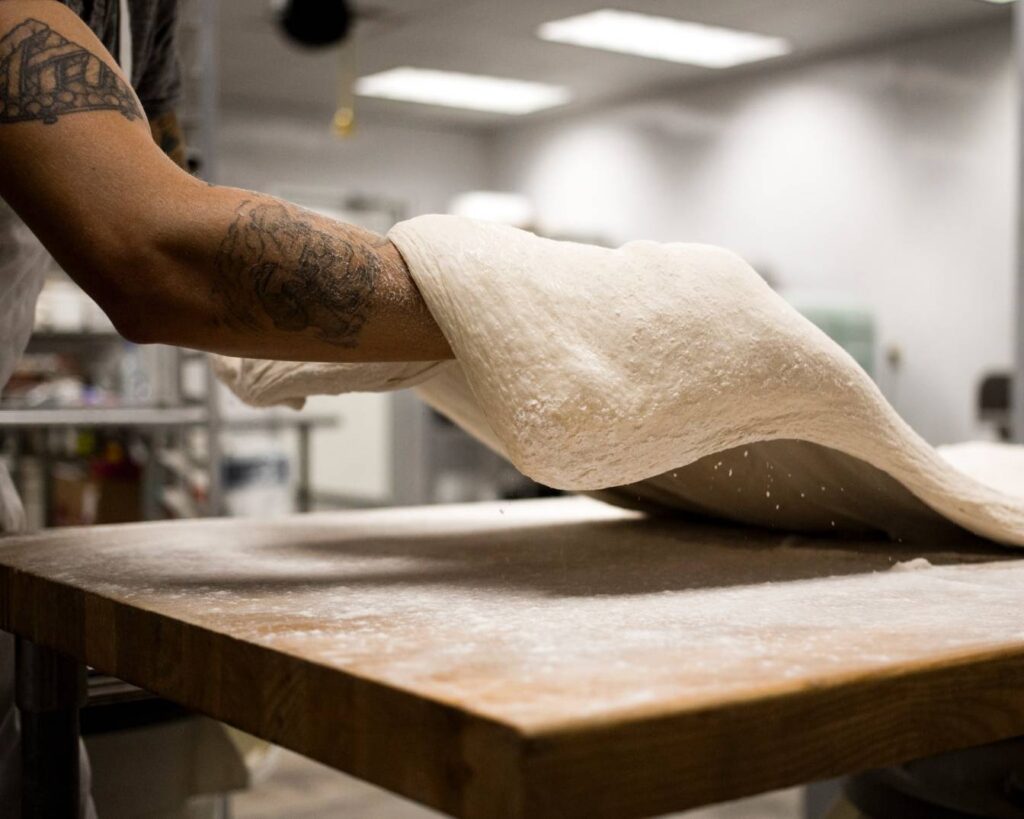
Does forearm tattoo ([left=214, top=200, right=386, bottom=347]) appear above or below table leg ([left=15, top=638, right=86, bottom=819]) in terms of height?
above

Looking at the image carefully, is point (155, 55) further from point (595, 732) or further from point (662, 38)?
point (662, 38)

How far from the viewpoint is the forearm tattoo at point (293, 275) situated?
673mm

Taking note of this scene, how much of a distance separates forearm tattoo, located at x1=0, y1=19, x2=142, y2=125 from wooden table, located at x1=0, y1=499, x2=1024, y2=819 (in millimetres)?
288

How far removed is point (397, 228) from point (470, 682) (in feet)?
1.20

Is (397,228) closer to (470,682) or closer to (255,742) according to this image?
(470,682)

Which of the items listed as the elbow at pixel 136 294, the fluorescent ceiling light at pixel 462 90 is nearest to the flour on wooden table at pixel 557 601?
the elbow at pixel 136 294

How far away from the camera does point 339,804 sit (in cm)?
243

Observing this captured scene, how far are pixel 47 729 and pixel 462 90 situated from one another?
19.9ft

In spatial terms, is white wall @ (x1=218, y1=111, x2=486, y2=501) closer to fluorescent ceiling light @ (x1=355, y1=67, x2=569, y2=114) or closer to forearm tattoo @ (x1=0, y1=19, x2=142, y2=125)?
fluorescent ceiling light @ (x1=355, y1=67, x2=569, y2=114)

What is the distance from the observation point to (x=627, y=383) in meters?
0.71

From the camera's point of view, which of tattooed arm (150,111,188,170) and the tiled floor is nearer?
tattooed arm (150,111,188,170)

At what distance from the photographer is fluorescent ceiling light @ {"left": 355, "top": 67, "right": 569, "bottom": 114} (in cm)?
625

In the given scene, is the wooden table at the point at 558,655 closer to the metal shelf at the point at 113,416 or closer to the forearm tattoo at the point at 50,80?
the forearm tattoo at the point at 50,80

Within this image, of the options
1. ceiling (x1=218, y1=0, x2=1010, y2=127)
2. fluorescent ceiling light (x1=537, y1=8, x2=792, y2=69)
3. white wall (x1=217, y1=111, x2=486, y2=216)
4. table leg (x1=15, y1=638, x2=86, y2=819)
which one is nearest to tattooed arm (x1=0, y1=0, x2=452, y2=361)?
table leg (x1=15, y1=638, x2=86, y2=819)
